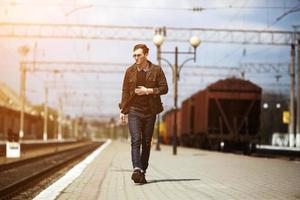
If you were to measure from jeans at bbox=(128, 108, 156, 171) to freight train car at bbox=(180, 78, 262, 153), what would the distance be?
2511 cm

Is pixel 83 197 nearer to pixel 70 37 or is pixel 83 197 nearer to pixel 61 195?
pixel 61 195

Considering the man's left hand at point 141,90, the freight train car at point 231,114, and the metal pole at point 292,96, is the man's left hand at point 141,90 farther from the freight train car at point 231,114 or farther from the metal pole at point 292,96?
the metal pole at point 292,96

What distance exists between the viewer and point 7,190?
11.6 m

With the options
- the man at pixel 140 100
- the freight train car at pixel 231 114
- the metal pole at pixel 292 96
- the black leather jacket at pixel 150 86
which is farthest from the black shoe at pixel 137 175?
the metal pole at pixel 292 96

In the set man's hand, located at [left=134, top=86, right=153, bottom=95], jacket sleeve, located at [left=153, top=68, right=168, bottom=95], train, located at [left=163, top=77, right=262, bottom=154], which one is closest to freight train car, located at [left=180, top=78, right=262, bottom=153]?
train, located at [left=163, top=77, right=262, bottom=154]

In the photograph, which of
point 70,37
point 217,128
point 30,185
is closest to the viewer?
point 30,185

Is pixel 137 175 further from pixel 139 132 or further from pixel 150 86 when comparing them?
pixel 150 86

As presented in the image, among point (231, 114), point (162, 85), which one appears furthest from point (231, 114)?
point (162, 85)

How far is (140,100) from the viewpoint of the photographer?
8.36m

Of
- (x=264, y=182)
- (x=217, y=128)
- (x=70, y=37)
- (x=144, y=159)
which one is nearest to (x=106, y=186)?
(x=144, y=159)

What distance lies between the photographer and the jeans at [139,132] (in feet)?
27.2

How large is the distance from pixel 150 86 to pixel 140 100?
26cm

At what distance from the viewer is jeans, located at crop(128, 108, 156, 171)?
326 inches

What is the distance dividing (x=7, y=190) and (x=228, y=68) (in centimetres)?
4411
